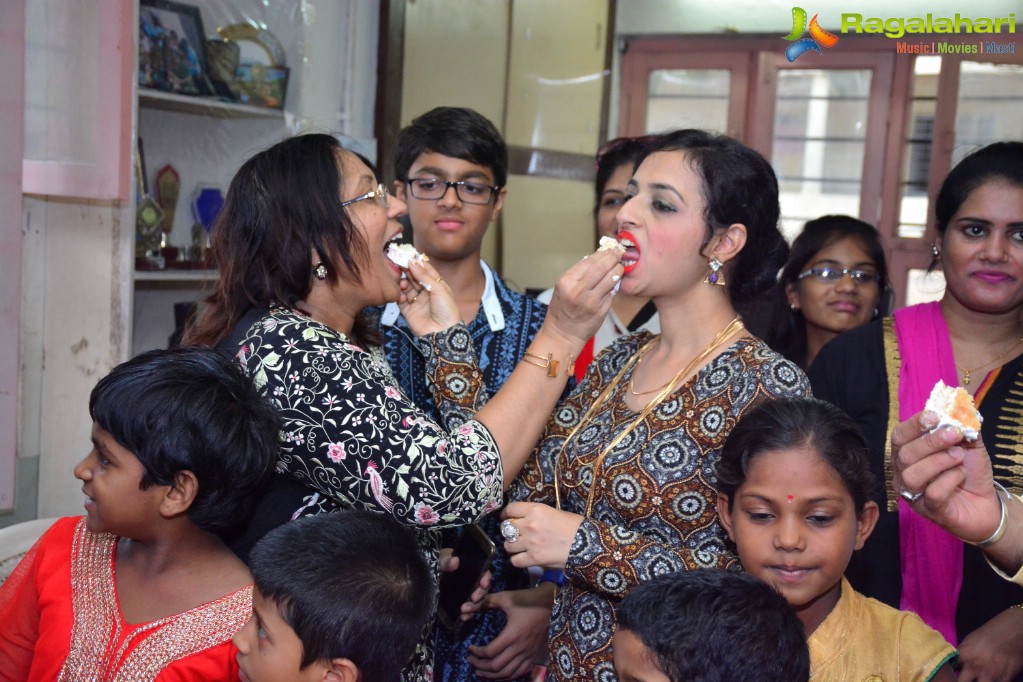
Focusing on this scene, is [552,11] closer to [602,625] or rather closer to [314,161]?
[314,161]

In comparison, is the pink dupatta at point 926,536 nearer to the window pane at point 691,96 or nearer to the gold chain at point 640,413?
the gold chain at point 640,413

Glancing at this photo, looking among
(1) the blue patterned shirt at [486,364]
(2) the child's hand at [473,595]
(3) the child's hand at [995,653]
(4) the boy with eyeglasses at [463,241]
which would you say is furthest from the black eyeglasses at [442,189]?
(3) the child's hand at [995,653]

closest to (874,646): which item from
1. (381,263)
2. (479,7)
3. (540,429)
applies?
(540,429)

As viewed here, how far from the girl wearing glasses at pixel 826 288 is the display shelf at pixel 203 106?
190 centimetres

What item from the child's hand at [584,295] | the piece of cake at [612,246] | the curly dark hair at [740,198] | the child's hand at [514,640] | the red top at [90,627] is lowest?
the child's hand at [514,640]

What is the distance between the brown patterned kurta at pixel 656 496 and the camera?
1.59 m

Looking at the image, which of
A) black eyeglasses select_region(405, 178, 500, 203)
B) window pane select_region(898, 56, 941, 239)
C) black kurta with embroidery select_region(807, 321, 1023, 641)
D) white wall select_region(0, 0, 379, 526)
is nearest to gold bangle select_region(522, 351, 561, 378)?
black kurta with embroidery select_region(807, 321, 1023, 641)

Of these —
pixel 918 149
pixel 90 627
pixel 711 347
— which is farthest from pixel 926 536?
pixel 918 149

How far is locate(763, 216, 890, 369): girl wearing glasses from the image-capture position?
2996mm

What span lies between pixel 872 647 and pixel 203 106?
9.13ft

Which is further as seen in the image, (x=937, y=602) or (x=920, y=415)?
Answer: (x=937, y=602)

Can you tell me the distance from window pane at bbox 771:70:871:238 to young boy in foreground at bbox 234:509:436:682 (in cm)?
484

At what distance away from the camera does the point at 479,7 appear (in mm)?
4582

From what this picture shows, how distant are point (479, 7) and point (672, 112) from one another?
5.87ft
